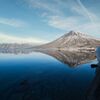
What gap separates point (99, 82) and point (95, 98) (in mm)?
15590

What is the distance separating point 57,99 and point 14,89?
12.0 meters

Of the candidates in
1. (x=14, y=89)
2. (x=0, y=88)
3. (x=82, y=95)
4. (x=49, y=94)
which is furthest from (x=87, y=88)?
(x=0, y=88)

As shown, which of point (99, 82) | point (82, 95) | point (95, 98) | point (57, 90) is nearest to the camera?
point (95, 98)

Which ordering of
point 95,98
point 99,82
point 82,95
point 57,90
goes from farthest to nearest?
point 99,82 < point 57,90 < point 82,95 < point 95,98

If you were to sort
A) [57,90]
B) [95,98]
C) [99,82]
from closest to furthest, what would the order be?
[95,98], [57,90], [99,82]

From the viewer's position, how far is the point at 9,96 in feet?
109

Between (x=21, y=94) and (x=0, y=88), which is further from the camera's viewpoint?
(x=0, y=88)

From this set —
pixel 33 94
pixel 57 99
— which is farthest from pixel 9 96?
pixel 57 99

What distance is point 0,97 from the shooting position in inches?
1276

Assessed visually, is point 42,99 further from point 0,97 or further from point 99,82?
point 99,82

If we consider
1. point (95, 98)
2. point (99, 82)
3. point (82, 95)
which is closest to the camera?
point (95, 98)

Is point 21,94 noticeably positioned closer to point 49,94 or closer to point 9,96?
point 9,96

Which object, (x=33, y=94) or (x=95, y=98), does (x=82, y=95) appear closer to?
(x=95, y=98)

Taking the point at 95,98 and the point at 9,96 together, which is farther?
the point at 9,96
